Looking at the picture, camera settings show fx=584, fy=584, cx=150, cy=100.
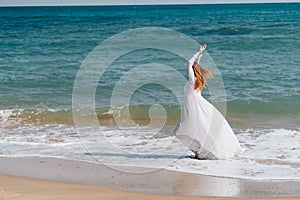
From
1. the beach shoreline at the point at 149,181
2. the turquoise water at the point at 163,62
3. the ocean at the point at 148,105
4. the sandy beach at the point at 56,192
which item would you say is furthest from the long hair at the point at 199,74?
the turquoise water at the point at 163,62

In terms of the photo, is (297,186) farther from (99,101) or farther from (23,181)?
(99,101)

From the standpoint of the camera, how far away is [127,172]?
8039mm

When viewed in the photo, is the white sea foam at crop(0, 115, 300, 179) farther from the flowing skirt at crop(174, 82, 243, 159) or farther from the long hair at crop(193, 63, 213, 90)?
the long hair at crop(193, 63, 213, 90)

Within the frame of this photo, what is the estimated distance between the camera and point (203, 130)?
8.46m

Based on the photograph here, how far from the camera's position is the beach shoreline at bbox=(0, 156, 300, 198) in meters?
7.04

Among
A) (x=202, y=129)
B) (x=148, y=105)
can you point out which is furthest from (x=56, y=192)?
(x=148, y=105)

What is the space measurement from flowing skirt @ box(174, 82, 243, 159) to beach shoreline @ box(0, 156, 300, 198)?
72 cm

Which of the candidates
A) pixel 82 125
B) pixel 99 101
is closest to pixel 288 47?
pixel 99 101

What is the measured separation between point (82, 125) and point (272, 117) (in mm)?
4061

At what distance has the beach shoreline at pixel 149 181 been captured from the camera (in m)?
7.04

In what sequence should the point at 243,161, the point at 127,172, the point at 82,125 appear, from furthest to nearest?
the point at 82,125, the point at 243,161, the point at 127,172

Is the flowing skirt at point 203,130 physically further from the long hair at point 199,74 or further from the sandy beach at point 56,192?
the sandy beach at point 56,192

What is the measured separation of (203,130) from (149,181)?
1.33m

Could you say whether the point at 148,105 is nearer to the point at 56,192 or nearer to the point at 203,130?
the point at 203,130
